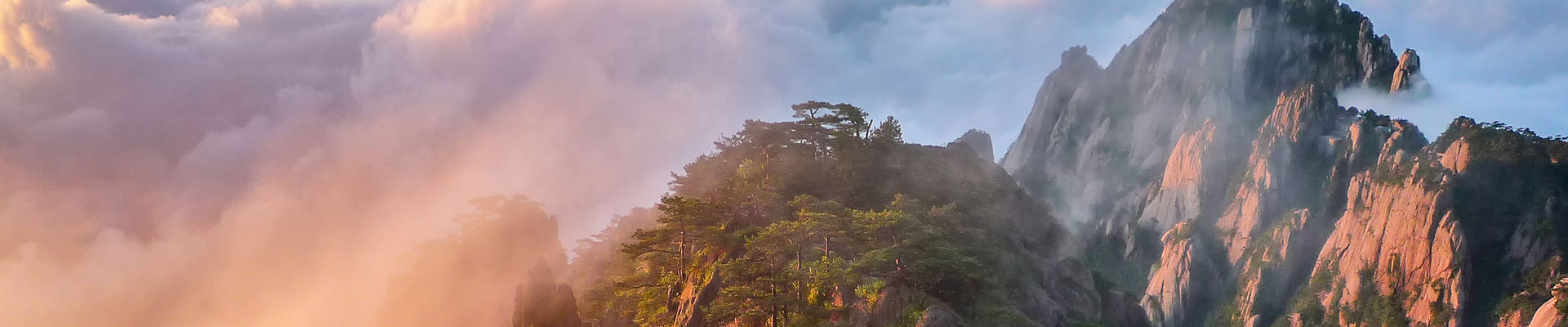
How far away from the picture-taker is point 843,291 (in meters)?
40.5

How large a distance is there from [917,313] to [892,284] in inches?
89.7

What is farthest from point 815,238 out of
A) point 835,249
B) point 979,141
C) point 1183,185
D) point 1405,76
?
point 1405,76

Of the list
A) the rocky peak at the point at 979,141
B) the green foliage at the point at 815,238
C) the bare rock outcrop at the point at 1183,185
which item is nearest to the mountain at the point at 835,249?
the green foliage at the point at 815,238

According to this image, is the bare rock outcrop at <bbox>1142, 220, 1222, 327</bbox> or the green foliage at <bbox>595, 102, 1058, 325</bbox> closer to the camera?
the green foliage at <bbox>595, 102, 1058, 325</bbox>

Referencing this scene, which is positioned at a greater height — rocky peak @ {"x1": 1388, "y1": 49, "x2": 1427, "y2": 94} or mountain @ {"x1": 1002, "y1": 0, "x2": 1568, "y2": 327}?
rocky peak @ {"x1": 1388, "y1": 49, "x2": 1427, "y2": 94}

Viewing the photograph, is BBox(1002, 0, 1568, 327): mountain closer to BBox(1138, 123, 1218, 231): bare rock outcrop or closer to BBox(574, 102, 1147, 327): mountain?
BBox(1138, 123, 1218, 231): bare rock outcrop

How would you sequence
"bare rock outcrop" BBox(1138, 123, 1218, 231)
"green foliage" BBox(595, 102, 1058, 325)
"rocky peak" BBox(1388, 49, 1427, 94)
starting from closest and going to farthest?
"green foliage" BBox(595, 102, 1058, 325) < "bare rock outcrop" BBox(1138, 123, 1218, 231) < "rocky peak" BBox(1388, 49, 1427, 94)

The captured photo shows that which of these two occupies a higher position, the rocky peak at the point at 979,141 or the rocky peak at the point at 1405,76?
the rocky peak at the point at 1405,76

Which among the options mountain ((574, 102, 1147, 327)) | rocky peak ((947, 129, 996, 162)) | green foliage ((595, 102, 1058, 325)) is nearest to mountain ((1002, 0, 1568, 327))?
rocky peak ((947, 129, 996, 162))

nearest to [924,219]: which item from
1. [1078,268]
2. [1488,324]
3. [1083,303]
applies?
[1083,303]

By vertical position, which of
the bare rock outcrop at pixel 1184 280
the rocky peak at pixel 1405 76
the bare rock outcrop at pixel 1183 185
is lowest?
the bare rock outcrop at pixel 1184 280

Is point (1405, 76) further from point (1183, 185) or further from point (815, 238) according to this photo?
point (815, 238)

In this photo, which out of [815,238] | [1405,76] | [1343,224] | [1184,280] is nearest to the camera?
[815,238]

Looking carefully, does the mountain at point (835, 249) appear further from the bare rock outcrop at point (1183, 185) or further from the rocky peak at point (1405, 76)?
the rocky peak at point (1405, 76)
